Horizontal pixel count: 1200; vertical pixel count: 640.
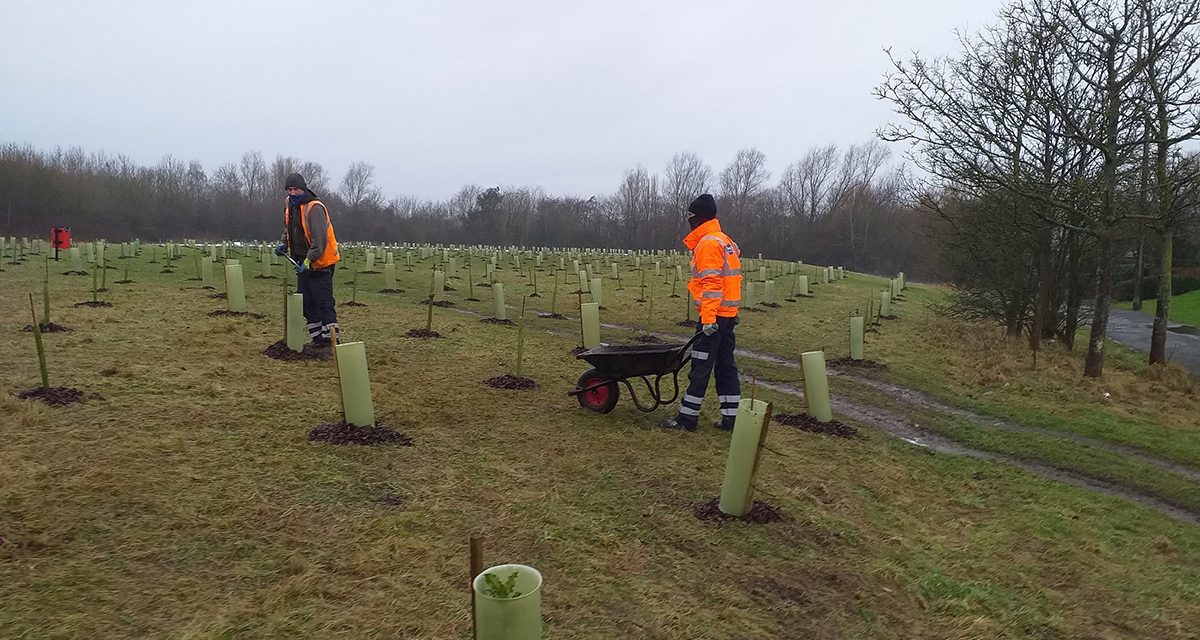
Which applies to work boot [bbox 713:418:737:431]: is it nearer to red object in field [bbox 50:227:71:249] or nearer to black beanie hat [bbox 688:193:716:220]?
black beanie hat [bbox 688:193:716:220]

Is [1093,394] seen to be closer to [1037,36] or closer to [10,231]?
[1037,36]

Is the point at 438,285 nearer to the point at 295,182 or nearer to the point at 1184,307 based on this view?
the point at 295,182

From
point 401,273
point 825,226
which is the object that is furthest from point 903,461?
point 825,226

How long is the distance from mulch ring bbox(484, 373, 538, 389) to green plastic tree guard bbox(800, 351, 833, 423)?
289cm

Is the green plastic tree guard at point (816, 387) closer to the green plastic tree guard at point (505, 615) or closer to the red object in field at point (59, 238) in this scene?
the green plastic tree guard at point (505, 615)

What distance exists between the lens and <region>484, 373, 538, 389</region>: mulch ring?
23.2 feet

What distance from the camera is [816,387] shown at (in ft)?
22.0

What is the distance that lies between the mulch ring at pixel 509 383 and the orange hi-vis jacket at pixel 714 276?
229 cm

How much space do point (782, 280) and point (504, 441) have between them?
86.8ft

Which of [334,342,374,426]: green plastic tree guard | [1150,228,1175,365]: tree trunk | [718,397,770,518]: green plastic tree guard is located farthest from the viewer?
[1150,228,1175,365]: tree trunk

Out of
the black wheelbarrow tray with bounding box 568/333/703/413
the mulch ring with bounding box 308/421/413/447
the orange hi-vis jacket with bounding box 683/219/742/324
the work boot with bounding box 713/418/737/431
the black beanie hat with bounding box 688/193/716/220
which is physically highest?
the black beanie hat with bounding box 688/193/716/220

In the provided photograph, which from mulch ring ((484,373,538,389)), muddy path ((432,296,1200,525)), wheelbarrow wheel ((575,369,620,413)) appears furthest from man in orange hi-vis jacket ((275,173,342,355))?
muddy path ((432,296,1200,525))

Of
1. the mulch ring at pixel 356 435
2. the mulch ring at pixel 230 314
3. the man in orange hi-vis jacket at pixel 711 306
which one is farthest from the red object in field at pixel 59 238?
the man in orange hi-vis jacket at pixel 711 306

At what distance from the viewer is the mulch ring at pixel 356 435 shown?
465cm
